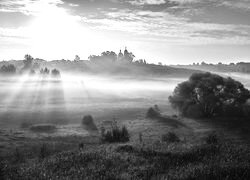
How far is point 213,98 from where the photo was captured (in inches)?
3078

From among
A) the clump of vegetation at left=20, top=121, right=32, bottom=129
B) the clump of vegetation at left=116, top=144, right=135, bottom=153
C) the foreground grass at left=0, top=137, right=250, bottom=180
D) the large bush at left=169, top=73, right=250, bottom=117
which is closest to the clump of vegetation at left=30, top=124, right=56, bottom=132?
the clump of vegetation at left=20, top=121, right=32, bottom=129

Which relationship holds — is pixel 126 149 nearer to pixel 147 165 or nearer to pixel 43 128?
pixel 147 165

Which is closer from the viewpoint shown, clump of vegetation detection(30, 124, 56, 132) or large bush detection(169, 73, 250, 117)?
clump of vegetation detection(30, 124, 56, 132)

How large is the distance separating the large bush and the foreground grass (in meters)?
57.1

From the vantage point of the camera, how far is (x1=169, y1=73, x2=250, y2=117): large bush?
78.7 m

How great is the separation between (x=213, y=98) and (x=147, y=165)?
61.2 m

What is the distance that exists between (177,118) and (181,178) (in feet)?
210

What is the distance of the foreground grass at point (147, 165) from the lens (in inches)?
690

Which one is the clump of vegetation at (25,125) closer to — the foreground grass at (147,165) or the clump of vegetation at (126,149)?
the clump of vegetation at (126,149)

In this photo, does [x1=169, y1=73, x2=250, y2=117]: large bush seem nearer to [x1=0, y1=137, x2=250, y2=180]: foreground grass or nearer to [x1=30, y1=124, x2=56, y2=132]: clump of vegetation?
[x1=30, y1=124, x2=56, y2=132]: clump of vegetation

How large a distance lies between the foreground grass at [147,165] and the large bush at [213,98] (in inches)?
2248

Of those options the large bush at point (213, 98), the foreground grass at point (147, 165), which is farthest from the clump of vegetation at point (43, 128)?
the foreground grass at point (147, 165)

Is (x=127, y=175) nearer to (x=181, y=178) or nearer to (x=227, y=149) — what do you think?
(x=181, y=178)

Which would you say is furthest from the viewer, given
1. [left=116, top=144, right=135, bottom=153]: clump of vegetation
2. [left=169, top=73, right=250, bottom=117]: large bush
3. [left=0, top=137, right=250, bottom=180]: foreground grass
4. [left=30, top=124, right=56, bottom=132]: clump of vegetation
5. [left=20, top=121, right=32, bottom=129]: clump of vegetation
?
[left=169, top=73, right=250, bottom=117]: large bush
